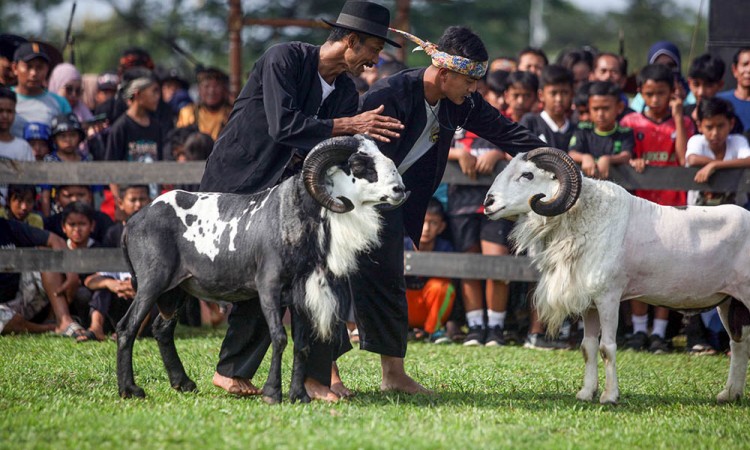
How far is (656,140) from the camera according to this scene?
1070 centimetres

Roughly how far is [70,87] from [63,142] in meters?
1.93

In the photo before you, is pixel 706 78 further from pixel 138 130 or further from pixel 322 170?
pixel 322 170

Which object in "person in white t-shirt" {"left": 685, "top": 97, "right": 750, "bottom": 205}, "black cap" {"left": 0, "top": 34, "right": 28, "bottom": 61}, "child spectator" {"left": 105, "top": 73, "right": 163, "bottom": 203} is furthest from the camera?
"black cap" {"left": 0, "top": 34, "right": 28, "bottom": 61}

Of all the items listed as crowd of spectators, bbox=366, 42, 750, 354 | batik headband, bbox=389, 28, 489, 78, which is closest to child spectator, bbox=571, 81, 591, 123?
crowd of spectators, bbox=366, 42, 750, 354

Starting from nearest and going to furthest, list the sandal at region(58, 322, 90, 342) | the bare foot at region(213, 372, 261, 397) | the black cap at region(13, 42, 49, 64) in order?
the bare foot at region(213, 372, 261, 397), the sandal at region(58, 322, 90, 342), the black cap at region(13, 42, 49, 64)

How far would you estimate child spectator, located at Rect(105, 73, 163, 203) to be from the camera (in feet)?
38.2

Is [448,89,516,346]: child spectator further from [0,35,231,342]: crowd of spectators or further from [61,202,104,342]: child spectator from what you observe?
[61,202,104,342]: child spectator

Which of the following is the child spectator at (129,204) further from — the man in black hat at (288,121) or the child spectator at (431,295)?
the man in black hat at (288,121)

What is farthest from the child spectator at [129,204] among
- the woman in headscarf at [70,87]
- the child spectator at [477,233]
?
the child spectator at [477,233]

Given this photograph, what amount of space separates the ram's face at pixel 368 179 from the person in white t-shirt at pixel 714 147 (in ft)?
15.8

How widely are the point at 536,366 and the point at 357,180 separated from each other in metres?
3.29

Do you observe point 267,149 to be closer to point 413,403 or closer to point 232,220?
point 232,220

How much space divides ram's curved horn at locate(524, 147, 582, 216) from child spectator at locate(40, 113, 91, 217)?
621cm

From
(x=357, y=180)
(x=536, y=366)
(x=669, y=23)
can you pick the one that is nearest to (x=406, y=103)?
(x=357, y=180)
